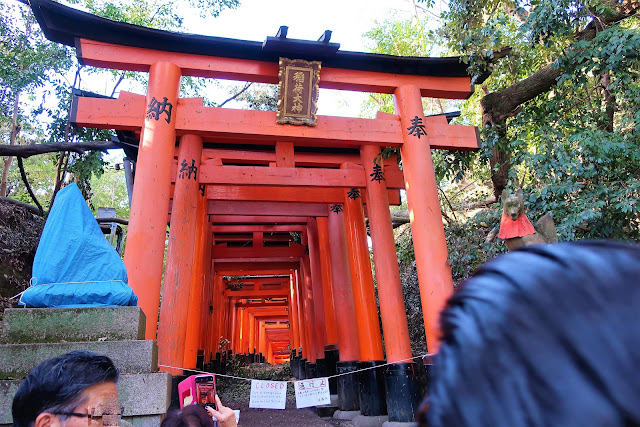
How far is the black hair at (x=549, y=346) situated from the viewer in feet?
1.18

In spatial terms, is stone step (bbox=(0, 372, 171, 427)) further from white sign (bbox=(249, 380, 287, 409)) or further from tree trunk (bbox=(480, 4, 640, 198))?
tree trunk (bbox=(480, 4, 640, 198))

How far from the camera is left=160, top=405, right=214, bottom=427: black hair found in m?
2.09

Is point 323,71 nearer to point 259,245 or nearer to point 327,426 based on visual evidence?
point 327,426

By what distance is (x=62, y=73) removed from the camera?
9531mm

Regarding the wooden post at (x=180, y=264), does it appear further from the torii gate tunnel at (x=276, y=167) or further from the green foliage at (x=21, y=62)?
the green foliage at (x=21, y=62)

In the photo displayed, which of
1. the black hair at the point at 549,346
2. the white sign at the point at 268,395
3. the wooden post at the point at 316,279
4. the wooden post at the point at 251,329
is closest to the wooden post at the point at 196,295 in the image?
the white sign at the point at 268,395

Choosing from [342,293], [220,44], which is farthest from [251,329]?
[220,44]

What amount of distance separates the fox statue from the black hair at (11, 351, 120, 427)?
436 centimetres

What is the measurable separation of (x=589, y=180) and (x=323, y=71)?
181 inches

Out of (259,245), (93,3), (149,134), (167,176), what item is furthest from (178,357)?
(93,3)

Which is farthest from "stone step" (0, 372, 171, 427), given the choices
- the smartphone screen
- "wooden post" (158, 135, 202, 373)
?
"wooden post" (158, 135, 202, 373)

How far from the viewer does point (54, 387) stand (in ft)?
4.93

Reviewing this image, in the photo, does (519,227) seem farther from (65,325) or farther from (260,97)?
(260,97)

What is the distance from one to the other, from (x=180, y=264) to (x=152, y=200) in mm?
1264
